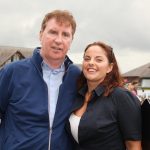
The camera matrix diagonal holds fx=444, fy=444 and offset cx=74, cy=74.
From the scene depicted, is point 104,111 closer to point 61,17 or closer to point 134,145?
point 134,145

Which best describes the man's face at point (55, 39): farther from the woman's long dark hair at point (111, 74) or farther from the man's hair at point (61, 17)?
the woman's long dark hair at point (111, 74)

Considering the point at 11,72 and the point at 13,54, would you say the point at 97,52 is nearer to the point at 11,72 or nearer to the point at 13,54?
the point at 11,72

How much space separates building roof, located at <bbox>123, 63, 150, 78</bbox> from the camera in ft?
245

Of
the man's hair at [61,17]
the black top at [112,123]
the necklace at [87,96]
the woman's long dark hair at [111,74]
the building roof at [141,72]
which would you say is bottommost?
the building roof at [141,72]

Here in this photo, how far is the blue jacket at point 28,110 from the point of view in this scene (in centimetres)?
438

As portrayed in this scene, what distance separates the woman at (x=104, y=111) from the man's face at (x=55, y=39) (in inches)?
10.4

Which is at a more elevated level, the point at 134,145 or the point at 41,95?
the point at 41,95

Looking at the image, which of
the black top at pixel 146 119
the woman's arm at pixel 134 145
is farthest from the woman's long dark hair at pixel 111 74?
the woman's arm at pixel 134 145

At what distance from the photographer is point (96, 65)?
4512mm

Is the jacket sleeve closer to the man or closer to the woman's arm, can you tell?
the man

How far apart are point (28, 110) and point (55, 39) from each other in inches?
30.0

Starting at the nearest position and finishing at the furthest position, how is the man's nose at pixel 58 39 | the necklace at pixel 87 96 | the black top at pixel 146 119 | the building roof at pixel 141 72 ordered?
the black top at pixel 146 119
the man's nose at pixel 58 39
the necklace at pixel 87 96
the building roof at pixel 141 72

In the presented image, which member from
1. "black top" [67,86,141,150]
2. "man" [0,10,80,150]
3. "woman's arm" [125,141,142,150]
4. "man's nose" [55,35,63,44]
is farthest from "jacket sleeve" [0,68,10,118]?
"woman's arm" [125,141,142,150]

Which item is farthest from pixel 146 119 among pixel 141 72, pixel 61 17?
pixel 141 72
